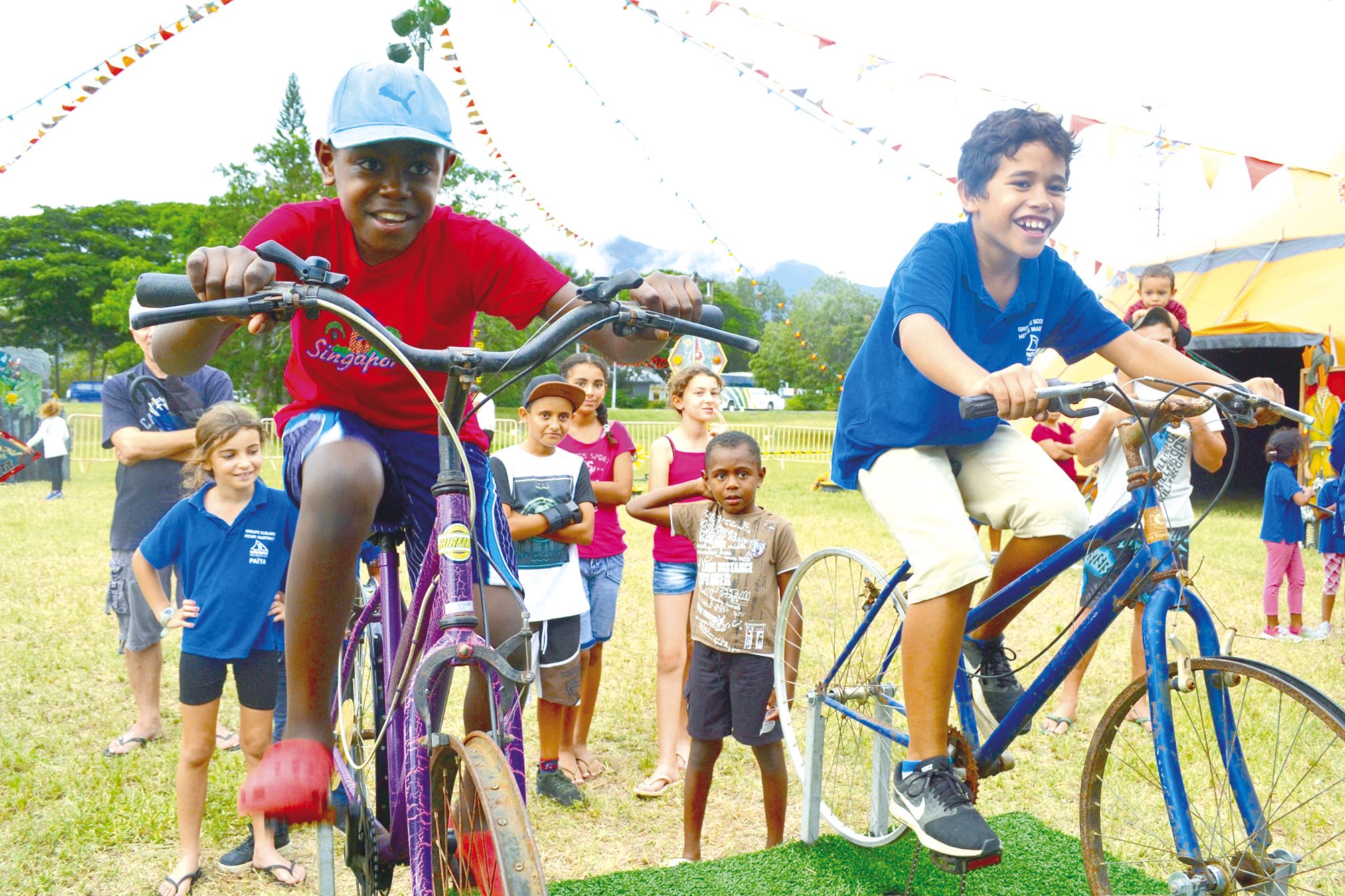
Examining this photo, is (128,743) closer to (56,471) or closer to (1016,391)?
(1016,391)

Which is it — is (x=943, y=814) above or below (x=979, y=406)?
below

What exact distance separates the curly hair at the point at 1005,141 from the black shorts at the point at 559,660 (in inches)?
108

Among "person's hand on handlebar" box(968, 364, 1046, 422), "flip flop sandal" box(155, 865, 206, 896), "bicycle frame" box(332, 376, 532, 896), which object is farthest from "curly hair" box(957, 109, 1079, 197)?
"flip flop sandal" box(155, 865, 206, 896)

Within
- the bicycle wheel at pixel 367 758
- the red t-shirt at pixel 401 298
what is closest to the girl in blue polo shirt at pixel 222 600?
the bicycle wheel at pixel 367 758

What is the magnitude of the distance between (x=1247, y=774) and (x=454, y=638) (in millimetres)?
1912

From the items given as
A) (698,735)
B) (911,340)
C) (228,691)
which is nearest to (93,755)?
(228,691)

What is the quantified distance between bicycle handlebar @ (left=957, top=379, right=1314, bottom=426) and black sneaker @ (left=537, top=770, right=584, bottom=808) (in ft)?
10.7

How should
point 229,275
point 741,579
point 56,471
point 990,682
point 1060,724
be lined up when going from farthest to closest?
point 56,471 → point 1060,724 → point 741,579 → point 990,682 → point 229,275

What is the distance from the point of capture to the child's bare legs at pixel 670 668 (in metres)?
4.95

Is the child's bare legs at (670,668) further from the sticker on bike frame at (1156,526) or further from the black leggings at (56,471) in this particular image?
the black leggings at (56,471)

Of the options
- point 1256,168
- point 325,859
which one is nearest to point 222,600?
point 325,859

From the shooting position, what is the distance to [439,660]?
1965 mm

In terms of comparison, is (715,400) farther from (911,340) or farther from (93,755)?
(93,755)

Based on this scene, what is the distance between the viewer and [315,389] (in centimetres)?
249
